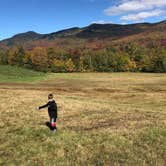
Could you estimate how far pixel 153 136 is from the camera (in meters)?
12.9

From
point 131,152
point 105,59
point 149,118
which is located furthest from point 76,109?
point 105,59

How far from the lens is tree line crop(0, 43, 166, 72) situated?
11247cm

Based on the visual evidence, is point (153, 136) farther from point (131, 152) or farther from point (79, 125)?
point (79, 125)

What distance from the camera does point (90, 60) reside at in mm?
120812

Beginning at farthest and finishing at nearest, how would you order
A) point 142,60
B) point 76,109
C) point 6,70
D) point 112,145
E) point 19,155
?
point 142,60 → point 6,70 → point 76,109 → point 112,145 → point 19,155

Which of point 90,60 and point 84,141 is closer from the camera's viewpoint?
point 84,141

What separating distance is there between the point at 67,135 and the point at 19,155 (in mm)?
2934

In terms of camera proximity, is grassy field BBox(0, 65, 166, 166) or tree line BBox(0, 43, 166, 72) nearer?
grassy field BBox(0, 65, 166, 166)

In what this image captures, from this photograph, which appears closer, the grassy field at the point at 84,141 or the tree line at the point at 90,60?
the grassy field at the point at 84,141

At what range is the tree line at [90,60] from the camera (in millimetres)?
112469

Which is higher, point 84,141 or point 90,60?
point 90,60

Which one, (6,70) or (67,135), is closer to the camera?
(67,135)

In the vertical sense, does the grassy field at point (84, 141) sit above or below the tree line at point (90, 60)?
below

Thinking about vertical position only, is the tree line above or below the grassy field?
above
